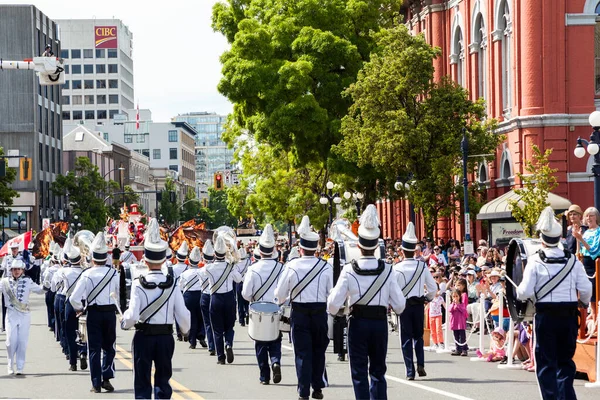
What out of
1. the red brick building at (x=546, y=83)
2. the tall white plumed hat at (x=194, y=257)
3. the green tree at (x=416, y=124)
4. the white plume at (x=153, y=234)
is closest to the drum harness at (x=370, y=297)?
the white plume at (x=153, y=234)

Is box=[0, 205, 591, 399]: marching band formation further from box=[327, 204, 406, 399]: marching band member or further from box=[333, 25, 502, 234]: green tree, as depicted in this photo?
box=[333, 25, 502, 234]: green tree

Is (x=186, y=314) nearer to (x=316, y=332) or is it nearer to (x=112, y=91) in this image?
(x=316, y=332)

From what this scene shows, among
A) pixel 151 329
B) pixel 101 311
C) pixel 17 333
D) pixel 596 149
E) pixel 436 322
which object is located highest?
pixel 596 149

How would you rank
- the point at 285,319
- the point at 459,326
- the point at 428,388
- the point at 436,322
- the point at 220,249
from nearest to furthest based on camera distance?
the point at 428,388
the point at 285,319
the point at 220,249
the point at 459,326
the point at 436,322

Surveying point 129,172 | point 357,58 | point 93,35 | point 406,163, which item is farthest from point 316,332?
point 93,35

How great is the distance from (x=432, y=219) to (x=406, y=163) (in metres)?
2.91

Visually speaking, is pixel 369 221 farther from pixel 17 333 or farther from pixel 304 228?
pixel 17 333

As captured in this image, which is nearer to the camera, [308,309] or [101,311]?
[308,309]

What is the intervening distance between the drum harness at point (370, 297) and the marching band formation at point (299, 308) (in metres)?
0.01

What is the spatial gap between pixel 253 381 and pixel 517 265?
471cm

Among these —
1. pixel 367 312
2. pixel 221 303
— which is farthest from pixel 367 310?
pixel 221 303

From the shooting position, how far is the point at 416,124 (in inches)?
1617

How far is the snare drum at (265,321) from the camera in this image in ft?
51.2

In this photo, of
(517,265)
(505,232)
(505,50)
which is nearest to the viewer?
(517,265)
